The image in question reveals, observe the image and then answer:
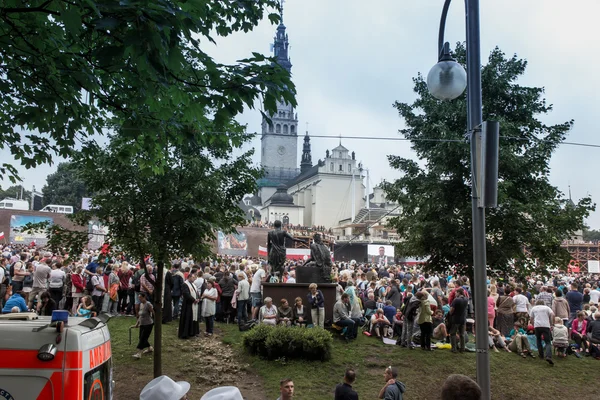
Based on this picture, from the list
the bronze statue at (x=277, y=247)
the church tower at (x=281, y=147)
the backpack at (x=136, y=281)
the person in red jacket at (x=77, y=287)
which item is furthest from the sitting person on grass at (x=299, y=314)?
the church tower at (x=281, y=147)

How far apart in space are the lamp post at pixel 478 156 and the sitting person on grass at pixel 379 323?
10.7 metres

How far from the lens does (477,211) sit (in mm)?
5777

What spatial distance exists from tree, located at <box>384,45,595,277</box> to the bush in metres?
3.09

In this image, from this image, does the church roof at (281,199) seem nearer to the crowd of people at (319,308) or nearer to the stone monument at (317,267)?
the crowd of people at (319,308)

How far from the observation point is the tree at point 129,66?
4.48 m

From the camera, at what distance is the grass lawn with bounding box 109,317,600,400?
37.8ft

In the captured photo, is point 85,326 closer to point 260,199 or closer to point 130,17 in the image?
point 130,17

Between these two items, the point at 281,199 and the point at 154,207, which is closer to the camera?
the point at 154,207

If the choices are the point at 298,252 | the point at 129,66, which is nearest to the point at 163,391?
the point at 129,66

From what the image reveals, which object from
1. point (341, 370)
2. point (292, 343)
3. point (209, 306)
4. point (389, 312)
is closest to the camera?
point (341, 370)

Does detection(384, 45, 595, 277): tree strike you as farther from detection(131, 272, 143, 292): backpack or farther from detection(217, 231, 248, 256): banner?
detection(217, 231, 248, 256): banner

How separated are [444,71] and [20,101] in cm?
548

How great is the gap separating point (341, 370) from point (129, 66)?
30.2ft

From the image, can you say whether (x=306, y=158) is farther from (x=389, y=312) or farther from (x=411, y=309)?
(x=411, y=309)
